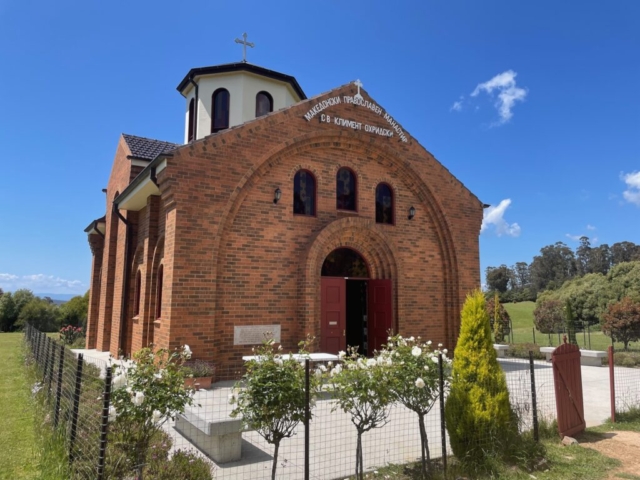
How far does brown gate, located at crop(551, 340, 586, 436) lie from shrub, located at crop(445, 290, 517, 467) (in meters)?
1.58

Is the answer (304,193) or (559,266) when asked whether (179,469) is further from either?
(559,266)

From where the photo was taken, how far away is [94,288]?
64.2ft

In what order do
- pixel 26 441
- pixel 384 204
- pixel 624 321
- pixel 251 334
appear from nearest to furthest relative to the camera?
pixel 26 441 < pixel 251 334 < pixel 384 204 < pixel 624 321

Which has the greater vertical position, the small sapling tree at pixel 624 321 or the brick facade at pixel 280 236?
the brick facade at pixel 280 236

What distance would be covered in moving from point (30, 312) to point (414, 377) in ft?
130

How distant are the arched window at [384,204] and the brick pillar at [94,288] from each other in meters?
12.5

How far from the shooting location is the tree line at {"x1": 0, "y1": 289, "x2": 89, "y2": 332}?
1344 inches

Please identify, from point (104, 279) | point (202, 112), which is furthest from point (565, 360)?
point (104, 279)

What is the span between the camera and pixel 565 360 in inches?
290

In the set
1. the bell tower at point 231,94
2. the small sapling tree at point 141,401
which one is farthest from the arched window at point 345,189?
the small sapling tree at point 141,401

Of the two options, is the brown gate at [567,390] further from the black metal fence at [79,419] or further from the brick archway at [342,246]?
the black metal fence at [79,419]

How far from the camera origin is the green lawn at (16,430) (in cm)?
541

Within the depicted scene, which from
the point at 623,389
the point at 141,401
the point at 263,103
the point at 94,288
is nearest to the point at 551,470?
the point at 141,401

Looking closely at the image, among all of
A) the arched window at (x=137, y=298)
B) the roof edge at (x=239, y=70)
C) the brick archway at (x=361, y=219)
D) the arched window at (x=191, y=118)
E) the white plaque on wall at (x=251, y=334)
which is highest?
the roof edge at (x=239, y=70)
